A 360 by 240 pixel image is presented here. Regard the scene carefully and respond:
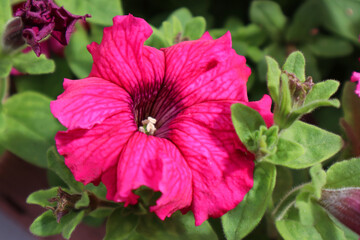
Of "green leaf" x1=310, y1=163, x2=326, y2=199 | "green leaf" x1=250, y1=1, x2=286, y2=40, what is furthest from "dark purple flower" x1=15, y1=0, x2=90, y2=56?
"green leaf" x1=250, y1=1, x2=286, y2=40

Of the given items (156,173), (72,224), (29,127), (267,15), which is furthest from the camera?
(267,15)

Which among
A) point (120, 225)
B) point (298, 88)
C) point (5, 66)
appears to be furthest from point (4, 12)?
→ point (298, 88)

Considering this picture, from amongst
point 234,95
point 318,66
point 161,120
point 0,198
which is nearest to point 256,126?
Result: point 234,95

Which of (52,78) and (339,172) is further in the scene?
(52,78)

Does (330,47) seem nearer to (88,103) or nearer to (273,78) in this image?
(273,78)

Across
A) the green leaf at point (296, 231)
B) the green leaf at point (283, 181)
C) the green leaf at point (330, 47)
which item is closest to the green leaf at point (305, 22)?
the green leaf at point (330, 47)

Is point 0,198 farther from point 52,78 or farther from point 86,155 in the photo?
point 86,155
